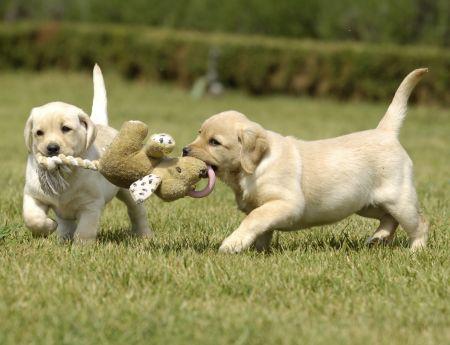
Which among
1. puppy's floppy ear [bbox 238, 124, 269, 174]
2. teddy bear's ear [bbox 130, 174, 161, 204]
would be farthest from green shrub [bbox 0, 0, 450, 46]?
teddy bear's ear [bbox 130, 174, 161, 204]

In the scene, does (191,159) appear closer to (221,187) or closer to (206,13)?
(221,187)

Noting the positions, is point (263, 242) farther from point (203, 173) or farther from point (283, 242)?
point (203, 173)

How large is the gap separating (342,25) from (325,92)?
8.45ft

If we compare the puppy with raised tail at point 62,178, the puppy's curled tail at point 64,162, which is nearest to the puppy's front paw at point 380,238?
the puppy with raised tail at point 62,178

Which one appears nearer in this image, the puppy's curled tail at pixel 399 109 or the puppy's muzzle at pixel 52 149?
the puppy's muzzle at pixel 52 149

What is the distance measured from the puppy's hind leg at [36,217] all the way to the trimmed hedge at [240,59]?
1361 cm

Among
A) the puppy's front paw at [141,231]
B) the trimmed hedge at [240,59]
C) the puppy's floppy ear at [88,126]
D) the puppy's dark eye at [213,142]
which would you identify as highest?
the puppy's dark eye at [213,142]

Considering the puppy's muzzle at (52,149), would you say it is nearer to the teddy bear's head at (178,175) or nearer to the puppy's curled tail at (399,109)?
the teddy bear's head at (178,175)

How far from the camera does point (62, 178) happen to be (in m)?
4.98

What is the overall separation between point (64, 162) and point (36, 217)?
1.48 ft

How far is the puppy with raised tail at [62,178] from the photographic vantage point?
495 cm

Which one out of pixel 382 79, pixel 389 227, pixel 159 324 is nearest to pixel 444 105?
pixel 382 79

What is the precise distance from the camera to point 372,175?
5.10 metres

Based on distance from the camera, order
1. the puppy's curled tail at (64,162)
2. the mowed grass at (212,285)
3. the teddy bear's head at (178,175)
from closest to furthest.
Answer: the mowed grass at (212,285) < the teddy bear's head at (178,175) < the puppy's curled tail at (64,162)
